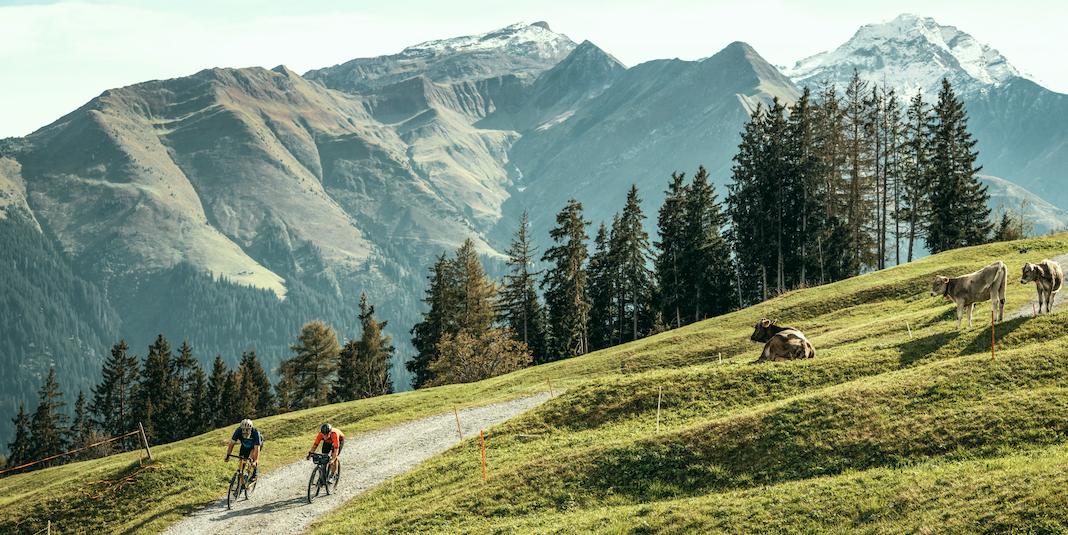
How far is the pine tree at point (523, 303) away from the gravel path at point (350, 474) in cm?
5062

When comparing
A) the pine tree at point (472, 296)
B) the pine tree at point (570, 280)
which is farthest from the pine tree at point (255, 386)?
the pine tree at point (570, 280)

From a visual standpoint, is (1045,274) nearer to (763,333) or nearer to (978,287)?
(978,287)

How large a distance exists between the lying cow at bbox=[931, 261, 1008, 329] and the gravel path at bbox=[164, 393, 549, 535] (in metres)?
20.3

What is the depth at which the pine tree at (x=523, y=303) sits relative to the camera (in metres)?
93.4

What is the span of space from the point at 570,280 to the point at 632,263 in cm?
746

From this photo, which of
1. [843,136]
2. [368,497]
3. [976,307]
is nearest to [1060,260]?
[976,307]

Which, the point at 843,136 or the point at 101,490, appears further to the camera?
the point at 843,136

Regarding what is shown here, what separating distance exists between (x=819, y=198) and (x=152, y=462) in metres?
66.9

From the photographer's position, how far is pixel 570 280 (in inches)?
3538

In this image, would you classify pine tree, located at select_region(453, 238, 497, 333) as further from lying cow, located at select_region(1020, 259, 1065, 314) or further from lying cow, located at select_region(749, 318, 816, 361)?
lying cow, located at select_region(1020, 259, 1065, 314)

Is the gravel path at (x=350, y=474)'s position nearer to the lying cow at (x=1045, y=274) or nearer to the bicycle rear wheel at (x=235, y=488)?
the bicycle rear wheel at (x=235, y=488)

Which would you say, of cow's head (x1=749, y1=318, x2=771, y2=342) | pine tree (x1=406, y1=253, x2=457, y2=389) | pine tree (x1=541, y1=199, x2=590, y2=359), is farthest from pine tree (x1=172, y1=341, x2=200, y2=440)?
cow's head (x1=749, y1=318, x2=771, y2=342)

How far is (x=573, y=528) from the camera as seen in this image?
20625 millimetres

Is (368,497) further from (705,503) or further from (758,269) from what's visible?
(758,269)
